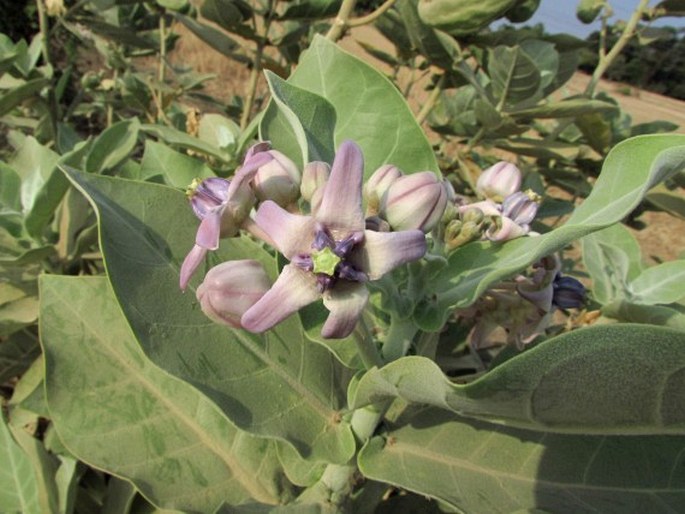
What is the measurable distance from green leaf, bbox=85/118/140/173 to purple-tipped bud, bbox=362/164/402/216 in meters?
0.74

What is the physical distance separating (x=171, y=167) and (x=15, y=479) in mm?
541

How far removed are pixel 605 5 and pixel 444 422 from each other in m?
1.49

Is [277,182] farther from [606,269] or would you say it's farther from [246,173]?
[606,269]

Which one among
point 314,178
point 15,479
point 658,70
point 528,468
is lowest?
point 658,70

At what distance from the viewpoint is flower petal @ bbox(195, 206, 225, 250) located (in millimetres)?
591

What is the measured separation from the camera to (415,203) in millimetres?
636

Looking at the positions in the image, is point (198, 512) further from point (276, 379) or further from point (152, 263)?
point (152, 263)

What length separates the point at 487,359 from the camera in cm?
140

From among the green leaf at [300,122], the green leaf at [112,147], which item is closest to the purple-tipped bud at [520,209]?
the green leaf at [300,122]

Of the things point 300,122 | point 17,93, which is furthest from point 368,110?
point 17,93

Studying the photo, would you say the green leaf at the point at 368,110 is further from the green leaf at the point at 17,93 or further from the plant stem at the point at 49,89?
the plant stem at the point at 49,89

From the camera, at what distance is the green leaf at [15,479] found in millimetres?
985

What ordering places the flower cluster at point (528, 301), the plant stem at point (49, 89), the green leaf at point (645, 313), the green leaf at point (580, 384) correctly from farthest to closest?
the plant stem at point (49, 89)
the green leaf at point (645, 313)
the flower cluster at point (528, 301)
the green leaf at point (580, 384)

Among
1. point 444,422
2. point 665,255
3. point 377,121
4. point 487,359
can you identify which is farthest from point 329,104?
point 665,255
